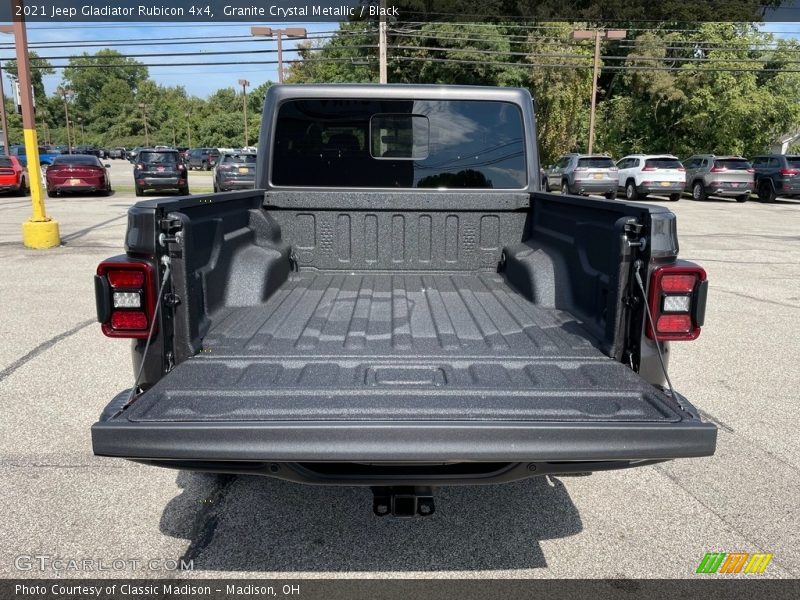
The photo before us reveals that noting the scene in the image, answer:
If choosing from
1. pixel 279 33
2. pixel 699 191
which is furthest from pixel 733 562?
pixel 279 33

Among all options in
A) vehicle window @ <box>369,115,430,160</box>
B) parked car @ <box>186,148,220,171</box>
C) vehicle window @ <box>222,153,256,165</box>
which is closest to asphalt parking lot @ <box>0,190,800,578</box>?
vehicle window @ <box>369,115,430,160</box>

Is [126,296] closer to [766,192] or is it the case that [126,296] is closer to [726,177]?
[726,177]

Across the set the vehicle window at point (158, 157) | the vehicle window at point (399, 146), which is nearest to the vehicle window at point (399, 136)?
the vehicle window at point (399, 146)

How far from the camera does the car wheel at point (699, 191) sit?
2461cm

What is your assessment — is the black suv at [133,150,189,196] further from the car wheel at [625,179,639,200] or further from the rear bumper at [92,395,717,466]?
the rear bumper at [92,395,717,466]

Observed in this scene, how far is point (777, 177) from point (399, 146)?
23625 millimetres

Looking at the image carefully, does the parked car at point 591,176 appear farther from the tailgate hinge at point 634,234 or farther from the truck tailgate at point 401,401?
the tailgate hinge at point 634,234

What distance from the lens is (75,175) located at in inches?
891

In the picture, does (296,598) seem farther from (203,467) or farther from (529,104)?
(529,104)

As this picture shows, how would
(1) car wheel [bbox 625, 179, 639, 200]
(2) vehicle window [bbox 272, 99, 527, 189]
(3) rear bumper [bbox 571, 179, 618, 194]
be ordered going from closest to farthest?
(2) vehicle window [bbox 272, 99, 527, 189] < (3) rear bumper [bbox 571, 179, 618, 194] < (1) car wheel [bbox 625, 179, 639, 200]

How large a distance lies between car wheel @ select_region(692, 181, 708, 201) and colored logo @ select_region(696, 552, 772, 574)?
24330 mm

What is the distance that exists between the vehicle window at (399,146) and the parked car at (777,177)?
75.7ft

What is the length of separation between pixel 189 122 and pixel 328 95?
341 ft

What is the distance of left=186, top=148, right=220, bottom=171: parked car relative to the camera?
182 feet
